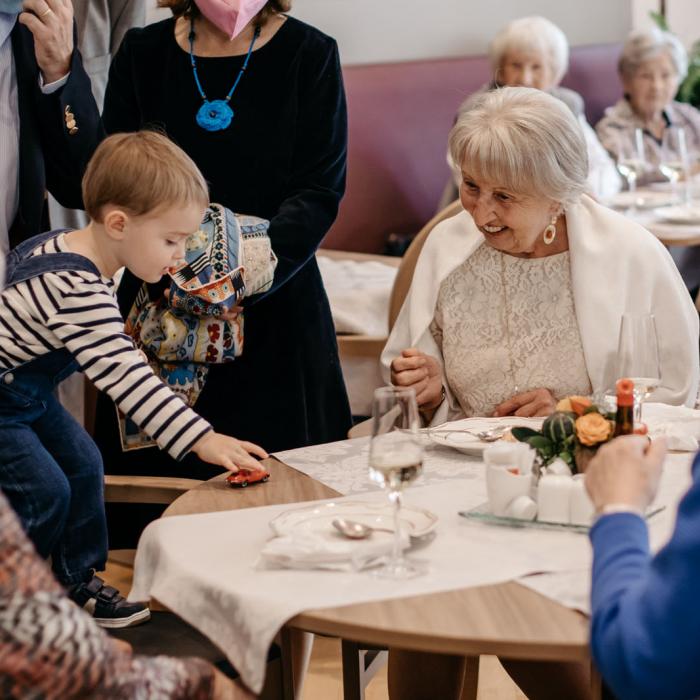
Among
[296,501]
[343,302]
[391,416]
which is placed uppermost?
[391,416]

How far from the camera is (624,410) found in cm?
170

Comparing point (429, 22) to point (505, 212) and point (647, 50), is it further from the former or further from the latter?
point (505, 212)

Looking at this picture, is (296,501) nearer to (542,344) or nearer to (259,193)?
(542,344)

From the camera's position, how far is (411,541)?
1.63m

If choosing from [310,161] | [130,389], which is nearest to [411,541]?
[130,389]

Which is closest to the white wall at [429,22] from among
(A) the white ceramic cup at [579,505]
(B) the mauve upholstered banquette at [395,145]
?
(B) the mauve upholstered banquette at [395,145]

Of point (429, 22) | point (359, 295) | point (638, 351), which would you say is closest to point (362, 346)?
point (359, 295)

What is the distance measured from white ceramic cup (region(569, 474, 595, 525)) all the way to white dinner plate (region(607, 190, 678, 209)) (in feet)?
10.1

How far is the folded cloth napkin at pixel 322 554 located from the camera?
1.56 metres

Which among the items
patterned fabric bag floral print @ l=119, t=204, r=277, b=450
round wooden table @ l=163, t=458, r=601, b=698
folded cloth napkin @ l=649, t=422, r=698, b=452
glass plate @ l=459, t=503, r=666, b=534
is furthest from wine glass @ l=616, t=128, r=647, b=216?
round wooden table @ l=163, t=458, r=601, b=698

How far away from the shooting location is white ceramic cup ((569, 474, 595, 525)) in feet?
5.40

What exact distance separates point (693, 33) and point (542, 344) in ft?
16.3

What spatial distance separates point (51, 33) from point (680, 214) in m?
2.52

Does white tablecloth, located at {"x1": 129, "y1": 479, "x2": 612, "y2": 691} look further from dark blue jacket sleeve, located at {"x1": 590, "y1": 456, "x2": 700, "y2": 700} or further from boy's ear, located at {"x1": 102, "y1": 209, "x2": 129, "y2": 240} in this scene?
boy's ear, located at {"x1": 102, "y1": 209, "x2": 129, "y2": 240}
